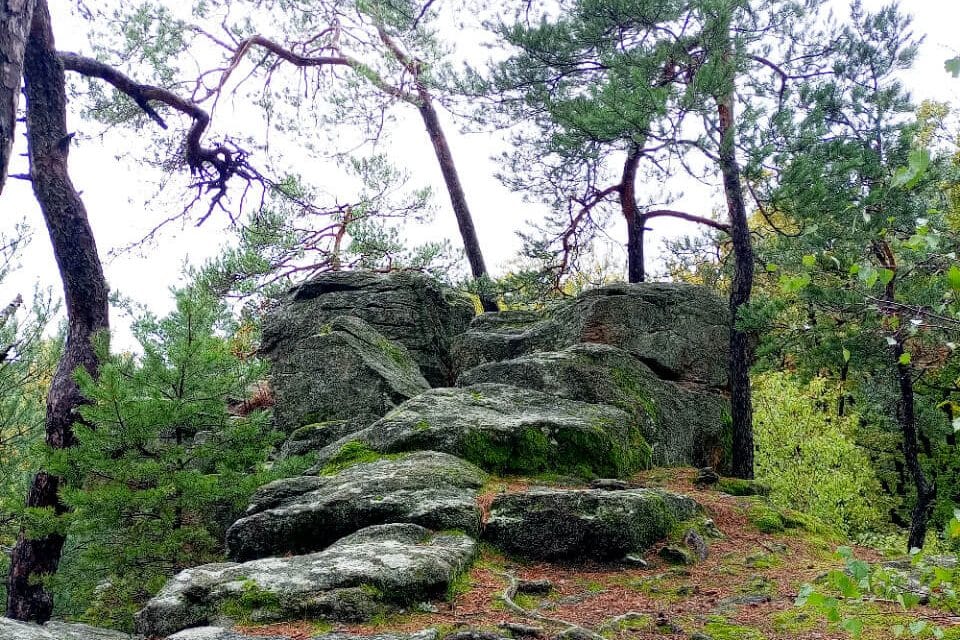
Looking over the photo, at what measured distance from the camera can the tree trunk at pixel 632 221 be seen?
13.3 m

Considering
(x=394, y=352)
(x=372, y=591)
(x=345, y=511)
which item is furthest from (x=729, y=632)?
(x=394, y=352)

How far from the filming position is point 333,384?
34.2 feet

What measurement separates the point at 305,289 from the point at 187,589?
1017cm

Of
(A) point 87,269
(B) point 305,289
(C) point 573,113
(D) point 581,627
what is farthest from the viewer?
(B) point 305,289

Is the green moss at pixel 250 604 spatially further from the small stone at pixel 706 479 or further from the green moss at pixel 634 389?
the green moss at pixel 634 389

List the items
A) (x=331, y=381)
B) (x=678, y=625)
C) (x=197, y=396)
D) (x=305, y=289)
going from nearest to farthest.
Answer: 1. (x=678, y=625)
2. (x=197, y=396)
3. (x=331, y=381)
4. (x=305, y=289)

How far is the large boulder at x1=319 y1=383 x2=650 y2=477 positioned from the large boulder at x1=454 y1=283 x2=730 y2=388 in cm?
314

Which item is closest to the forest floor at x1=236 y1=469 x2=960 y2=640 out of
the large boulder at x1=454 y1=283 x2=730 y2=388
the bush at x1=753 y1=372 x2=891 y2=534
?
the large boulder at x1=454 y1=283 x2=730 y2=388

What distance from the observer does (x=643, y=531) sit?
5.85 meters

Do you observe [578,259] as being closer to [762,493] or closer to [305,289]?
[305,289]

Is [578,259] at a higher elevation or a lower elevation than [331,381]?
higher

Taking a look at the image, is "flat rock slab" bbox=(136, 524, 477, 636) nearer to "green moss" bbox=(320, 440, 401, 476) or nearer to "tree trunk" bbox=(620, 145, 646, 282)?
"green moss" bbox=(320, 440, 401, 476)

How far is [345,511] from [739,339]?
25.0ft

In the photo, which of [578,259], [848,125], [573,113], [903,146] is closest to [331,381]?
[573,113]
